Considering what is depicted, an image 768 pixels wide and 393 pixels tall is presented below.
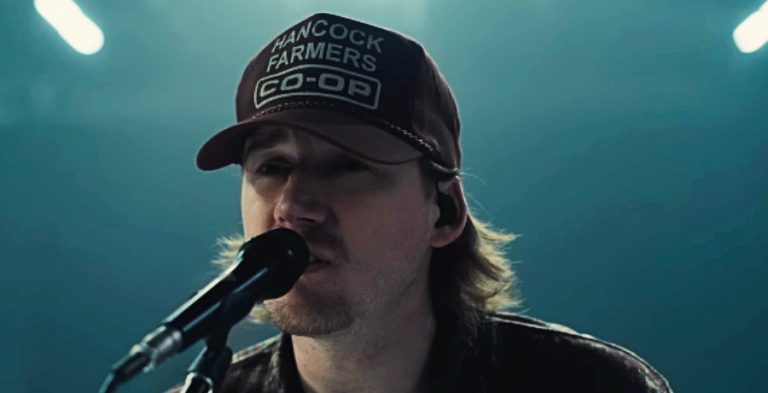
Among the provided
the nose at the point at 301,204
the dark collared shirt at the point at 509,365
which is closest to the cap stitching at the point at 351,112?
the nose at the point at 301,204

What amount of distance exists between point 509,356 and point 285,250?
2.52ft

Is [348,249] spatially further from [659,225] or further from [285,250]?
[659,225]

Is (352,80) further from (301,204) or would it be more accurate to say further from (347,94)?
(301,204)

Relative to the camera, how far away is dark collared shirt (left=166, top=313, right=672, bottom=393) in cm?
135

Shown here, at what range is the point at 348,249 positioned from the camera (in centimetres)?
109

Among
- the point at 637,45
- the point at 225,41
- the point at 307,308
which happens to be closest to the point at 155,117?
the point at 225,41

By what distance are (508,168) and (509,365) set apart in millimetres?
2322

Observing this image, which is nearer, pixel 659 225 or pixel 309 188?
pixel 309 188

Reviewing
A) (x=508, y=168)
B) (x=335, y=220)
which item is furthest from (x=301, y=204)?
(x=508, y=168)

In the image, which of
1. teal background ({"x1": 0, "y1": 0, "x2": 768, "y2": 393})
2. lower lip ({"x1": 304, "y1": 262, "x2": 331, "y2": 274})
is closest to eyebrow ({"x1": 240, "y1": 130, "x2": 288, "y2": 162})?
lower lip ({"x1": 304, "y1": 262, "x2": 331, "y2": 274})

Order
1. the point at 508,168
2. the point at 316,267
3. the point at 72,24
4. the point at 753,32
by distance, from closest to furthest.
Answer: the point at 316,267 → the point at 72,24 → the point at 753,32 → the point at 508,168

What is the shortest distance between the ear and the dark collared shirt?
0.18 m

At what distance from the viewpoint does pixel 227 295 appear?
705mm

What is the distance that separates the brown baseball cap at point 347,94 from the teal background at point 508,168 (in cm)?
218
